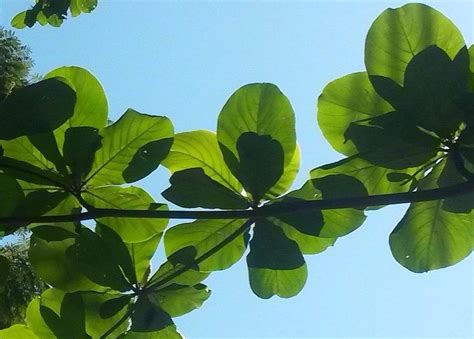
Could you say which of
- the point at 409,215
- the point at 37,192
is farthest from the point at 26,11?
the point at 409,215

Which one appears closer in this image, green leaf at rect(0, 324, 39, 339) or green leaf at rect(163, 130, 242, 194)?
green leaf at rect(163, 130, 242, 194)

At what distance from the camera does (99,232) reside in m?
0.97

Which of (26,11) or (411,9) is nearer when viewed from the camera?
(411,9)

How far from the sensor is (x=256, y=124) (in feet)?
2.96

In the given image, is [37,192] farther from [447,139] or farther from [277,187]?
[447,139]

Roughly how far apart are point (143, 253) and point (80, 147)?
7.5 inches

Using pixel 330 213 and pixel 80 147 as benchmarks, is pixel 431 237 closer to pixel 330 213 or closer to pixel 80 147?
pixel 330 213

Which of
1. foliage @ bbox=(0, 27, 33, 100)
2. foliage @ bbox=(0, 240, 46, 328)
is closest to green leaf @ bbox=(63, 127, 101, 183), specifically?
foliage @ bbox=(0, 240, 46, 328)

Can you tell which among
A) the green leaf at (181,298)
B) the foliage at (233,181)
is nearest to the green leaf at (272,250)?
the foliage at (233,181)

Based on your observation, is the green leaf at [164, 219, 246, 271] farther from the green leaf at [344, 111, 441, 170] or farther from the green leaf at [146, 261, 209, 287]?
the green leaf at [344, 111, 441, 170]

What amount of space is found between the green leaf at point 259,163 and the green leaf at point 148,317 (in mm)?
221

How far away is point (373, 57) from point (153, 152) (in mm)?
304

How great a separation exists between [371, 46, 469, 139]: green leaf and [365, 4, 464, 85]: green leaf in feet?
0.11

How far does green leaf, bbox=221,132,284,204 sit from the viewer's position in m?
0.88
